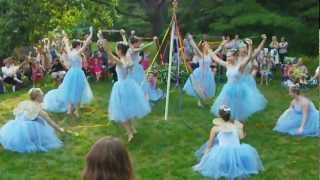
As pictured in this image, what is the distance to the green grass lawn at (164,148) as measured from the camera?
9703 millimetres

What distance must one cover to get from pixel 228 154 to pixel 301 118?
11.9 feet

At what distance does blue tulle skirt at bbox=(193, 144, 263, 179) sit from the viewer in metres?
8.70

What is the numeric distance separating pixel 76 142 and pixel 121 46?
199cm

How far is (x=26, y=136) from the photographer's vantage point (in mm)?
10500

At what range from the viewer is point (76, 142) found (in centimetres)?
1137

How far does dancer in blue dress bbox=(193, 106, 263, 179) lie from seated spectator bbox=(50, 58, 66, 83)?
33.7 feet

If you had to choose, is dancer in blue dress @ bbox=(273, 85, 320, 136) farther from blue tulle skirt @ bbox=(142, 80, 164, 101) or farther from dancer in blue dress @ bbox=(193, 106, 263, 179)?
blue tulle skirt @ bbox=(142, 80, 164, 101)

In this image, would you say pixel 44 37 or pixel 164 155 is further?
pixel 44 37

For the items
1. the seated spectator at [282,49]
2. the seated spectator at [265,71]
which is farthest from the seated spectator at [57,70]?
the seated spectator at [282,49]

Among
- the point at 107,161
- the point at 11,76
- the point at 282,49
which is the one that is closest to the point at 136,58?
the point at 11,76

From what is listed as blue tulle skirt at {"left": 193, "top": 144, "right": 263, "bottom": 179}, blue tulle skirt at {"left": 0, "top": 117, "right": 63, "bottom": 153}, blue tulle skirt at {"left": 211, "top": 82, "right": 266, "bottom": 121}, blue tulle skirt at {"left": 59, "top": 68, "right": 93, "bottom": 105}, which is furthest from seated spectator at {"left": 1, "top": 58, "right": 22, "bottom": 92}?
blue tulle skirt at {"left": 193, "top": 144, "right": 263, "bottom": 179}

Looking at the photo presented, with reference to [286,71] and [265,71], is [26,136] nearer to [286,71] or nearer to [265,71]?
[265,71]

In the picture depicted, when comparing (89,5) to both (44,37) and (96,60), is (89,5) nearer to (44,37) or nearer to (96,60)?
(44,37)

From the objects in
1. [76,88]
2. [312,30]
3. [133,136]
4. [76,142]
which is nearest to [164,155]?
[133,136]
